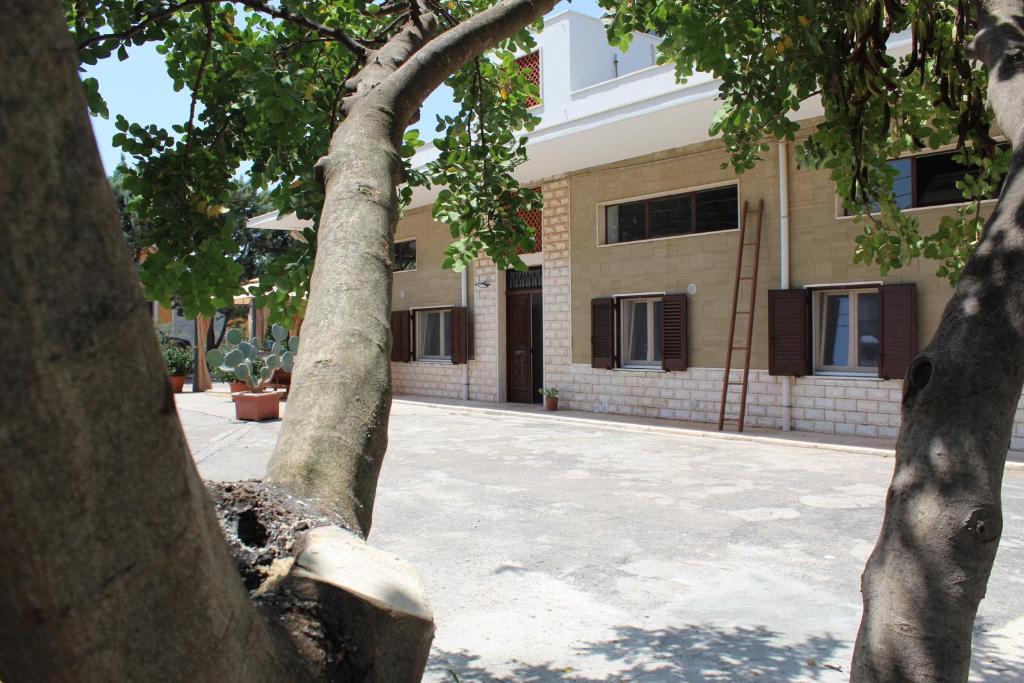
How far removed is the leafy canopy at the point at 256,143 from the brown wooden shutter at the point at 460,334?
43.9ft

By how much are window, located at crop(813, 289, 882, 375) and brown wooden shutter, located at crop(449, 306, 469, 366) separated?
8020 millimetres

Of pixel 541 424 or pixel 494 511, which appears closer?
pixel 494 511

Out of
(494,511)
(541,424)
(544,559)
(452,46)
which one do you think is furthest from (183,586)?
(541,424)

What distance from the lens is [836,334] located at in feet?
40.3

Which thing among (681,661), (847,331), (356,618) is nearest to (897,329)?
(847,331)

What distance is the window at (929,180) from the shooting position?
10.8 m

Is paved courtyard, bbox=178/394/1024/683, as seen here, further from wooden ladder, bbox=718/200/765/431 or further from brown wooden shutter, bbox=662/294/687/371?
brown wooden shutter, bbox=662/294/687/371

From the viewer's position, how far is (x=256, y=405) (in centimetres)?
1495

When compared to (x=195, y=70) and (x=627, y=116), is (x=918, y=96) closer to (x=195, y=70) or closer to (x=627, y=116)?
(x=195, y=70)

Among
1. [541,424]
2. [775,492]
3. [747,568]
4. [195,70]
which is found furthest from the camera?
[541,424]

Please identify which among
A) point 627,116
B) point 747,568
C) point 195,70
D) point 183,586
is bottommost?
point 747,568

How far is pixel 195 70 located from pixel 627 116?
909 cm

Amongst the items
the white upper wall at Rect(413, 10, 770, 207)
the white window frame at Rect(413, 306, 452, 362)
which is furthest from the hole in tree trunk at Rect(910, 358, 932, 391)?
the white window frame at Rect(413, 306, 452, 362)

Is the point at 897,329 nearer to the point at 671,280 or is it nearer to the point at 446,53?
the point at 671,280
